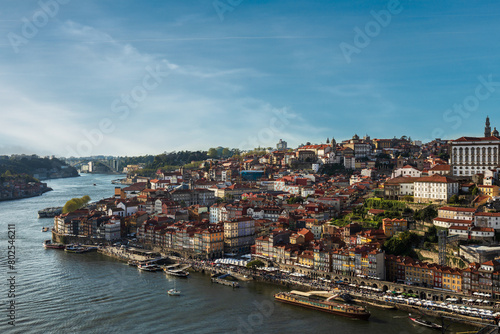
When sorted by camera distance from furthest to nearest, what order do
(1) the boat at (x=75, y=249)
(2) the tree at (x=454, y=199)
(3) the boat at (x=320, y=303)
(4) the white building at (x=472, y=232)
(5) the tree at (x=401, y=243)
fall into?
1. (1) the boat at (x=75, y=249)
2. (2) the tree at (x=454, y=199)
3. (5) the tree at (x=401, y=243)
4. (4) the white building at (x=472, y=232)
5. (3) the boat at (x=320, y=303)

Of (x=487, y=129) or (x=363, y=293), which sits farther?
(x=487, y=129)

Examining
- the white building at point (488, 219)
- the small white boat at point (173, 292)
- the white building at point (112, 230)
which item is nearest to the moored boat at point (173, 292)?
the small white boat at point (173, 292)

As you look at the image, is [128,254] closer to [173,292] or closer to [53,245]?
[53,245]

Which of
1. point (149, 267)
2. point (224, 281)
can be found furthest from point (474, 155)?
point (149, 267)

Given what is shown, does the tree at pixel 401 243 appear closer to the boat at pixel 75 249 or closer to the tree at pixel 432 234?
the tree at pixel 432 234

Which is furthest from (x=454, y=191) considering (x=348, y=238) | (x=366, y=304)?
(x=366, y=304)

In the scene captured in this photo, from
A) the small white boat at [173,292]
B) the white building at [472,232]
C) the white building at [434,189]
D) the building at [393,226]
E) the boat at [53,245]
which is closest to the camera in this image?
the small white boat at [173,292]
